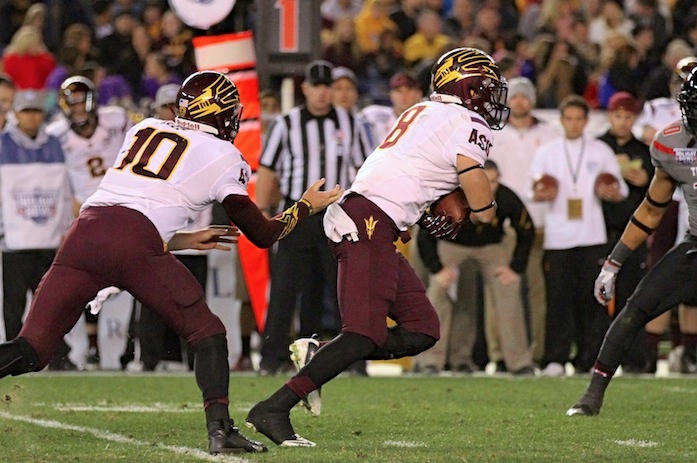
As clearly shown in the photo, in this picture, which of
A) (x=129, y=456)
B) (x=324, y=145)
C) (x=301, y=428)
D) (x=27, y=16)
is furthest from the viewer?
(x=27, y=16)

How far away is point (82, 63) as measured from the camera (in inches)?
549

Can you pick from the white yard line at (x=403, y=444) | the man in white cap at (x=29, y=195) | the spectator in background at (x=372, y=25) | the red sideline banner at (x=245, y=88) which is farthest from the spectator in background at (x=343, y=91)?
the white yard line at (x=403, y=444)

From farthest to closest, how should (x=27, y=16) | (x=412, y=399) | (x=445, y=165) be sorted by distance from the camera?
(x=27, y=16) < (x=412, y=399) < (x=445, y=165)

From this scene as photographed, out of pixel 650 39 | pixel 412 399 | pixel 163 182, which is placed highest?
pixel 650 39

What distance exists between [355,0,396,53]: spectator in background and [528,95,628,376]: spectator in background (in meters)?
5.09

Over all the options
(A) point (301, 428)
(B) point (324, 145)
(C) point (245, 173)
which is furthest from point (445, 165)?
(B) point (324, 145)

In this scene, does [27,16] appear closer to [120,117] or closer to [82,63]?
[82,63]

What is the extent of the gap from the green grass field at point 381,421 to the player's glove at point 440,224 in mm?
848

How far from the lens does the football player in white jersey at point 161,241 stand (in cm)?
567

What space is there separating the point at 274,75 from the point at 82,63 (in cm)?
325

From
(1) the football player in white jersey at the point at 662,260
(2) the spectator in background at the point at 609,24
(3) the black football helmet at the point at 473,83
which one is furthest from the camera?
(2) the spectator in background at the point at 609,24

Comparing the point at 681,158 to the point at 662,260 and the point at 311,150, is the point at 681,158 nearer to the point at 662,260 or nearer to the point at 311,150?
the point at 662,260

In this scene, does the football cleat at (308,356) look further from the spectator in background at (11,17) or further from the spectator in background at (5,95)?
the spectator in background at (11,17)

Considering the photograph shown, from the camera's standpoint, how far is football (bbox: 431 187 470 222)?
6.29 m
